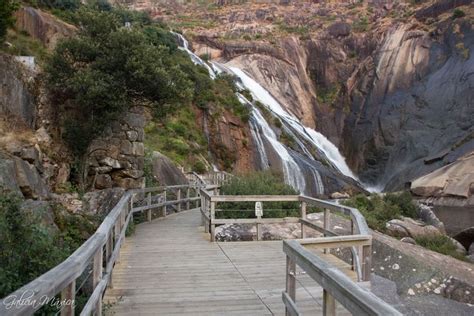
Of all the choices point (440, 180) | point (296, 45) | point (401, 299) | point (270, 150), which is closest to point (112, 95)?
point (401, 299)

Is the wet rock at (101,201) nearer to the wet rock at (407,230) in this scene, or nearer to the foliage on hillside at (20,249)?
the foliage on hillside at (20,249)

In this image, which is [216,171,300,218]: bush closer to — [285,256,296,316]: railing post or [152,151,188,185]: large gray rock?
[152,151,188,185]: large gray rock

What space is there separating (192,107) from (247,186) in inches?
778

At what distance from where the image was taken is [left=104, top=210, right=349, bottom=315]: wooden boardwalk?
503 cm

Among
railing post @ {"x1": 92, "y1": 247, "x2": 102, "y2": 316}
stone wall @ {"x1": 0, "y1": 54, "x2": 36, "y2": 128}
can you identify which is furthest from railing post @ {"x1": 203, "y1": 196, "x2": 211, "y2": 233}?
railing post @ {"x1": 92, "y1": 247, "x2": 102, "y2": 316}

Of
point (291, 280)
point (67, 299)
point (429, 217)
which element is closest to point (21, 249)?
point (67, 299)

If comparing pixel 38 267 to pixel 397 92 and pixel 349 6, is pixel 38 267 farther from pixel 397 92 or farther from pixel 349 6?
pixel 349 6

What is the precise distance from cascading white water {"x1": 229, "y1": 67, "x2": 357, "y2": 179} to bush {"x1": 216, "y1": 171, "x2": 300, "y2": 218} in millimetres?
23386

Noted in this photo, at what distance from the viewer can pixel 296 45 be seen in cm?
5616

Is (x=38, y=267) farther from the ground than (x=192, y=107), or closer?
closer

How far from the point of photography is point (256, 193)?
1296 cm

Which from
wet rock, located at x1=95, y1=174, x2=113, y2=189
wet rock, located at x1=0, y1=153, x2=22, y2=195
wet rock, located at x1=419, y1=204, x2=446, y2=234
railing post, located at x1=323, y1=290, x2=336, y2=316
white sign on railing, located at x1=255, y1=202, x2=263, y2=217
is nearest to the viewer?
railing post, located at x1=323, y1=290, x2=336, y2=316

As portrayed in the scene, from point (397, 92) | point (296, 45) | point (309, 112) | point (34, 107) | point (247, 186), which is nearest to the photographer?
point (34, 107)

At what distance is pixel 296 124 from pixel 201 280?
115ft
